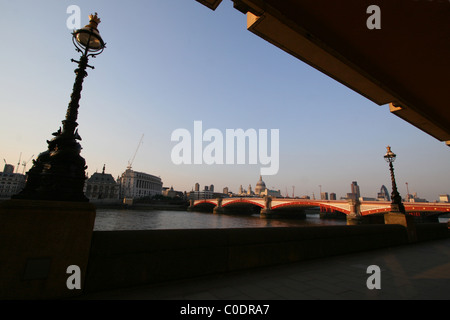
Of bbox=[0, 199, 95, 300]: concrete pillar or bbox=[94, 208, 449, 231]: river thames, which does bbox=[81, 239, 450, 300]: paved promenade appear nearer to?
bbox=[0, 199, 95, 300]: concrete pillar

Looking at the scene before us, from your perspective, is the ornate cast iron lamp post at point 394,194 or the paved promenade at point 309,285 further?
the ornate cast iron lamp post at point 394,194

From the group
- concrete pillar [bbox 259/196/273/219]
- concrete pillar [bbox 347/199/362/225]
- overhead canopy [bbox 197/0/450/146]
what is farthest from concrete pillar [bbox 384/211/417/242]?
concrete pillar [bbox 259/196/273/219]

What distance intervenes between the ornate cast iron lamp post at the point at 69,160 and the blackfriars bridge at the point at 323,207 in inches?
809

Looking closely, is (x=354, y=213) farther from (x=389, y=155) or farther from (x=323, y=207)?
(x=389, y=155)

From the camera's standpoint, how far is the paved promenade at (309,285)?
2.89 metres

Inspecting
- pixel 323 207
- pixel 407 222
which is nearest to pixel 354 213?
pixel 323 207

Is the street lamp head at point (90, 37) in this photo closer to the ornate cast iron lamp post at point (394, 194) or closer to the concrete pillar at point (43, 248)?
the concrete pillar at point (43, 248)

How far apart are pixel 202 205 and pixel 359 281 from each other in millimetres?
96422

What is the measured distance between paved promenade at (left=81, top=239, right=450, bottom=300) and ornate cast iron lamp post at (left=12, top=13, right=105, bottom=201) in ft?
4.85

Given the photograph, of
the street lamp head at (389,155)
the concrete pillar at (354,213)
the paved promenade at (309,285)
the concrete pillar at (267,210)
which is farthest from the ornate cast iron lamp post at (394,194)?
the concrete pillar at (267,210)

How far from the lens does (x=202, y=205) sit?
9731 centimetres

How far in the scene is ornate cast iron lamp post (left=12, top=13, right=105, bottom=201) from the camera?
9.82 feet

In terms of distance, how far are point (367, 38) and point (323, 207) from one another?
8091cm
